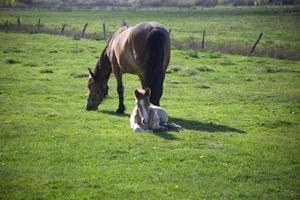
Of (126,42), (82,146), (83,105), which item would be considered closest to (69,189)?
(82,146)

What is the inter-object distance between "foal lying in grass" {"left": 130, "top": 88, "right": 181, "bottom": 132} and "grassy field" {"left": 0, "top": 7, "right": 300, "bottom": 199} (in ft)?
1.38

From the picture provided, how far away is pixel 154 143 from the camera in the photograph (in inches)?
511

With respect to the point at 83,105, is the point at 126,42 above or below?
above

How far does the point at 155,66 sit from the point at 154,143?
10.3 ft

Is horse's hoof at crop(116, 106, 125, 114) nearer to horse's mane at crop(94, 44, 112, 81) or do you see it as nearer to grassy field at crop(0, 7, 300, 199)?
grassy field at crop(0, 7, 300, 199)

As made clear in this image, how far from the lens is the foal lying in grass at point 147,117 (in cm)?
1413

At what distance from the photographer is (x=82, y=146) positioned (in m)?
12.5

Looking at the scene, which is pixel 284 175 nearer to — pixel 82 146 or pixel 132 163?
pixel 132 163

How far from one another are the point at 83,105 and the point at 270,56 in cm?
2071

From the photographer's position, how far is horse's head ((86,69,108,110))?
1852cm

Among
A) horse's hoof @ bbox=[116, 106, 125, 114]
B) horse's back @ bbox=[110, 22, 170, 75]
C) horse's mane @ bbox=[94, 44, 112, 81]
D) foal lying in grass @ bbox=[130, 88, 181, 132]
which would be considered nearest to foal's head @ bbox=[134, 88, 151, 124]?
foal lying in grass @ bbox=[130, 88, 181, 132]


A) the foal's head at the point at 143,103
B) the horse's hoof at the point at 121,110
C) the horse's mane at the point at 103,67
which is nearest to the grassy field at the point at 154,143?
the horse's hoof at the point at 121,110

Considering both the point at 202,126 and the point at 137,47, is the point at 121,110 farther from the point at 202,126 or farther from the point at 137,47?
the point at 202,126

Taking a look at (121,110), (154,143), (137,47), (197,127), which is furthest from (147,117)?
(121,110)
